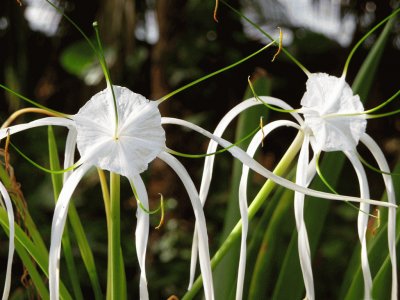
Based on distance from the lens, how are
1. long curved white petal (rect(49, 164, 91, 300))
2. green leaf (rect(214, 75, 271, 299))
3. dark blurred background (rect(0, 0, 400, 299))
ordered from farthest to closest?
dark blurred background (rect(0, 0, 400, 299)) → green leaf (rect(214, 75, 271, 299)) → long curved white petal (rect(49, 164, 91, 300))

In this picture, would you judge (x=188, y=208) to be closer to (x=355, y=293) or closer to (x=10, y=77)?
(x=10, y=77)

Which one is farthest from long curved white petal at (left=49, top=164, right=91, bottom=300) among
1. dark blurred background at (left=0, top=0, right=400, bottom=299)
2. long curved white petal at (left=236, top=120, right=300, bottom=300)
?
dark blurred background at (left=0, top=0, right=400, bottom=299)

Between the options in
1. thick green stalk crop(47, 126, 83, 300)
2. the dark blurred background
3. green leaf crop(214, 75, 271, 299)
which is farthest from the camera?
the dark blurred background

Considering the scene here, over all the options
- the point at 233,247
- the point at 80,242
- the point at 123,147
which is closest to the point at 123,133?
the point at 123,147

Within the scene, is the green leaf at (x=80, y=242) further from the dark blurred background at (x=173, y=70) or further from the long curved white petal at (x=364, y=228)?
the dark blurred background at (x=173, y=70)

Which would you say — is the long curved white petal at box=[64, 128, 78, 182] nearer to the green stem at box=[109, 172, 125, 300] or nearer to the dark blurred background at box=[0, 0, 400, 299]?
the green stem at box=[109, 172, 125, 300]

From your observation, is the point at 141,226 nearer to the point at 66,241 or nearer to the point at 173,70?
the point at 66,241

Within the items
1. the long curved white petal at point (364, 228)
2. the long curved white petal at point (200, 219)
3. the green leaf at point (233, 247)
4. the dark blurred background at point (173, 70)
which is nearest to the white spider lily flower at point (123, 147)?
the long curved white petal at point (200, 219)

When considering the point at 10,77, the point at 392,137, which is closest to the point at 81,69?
the point at 10,77
